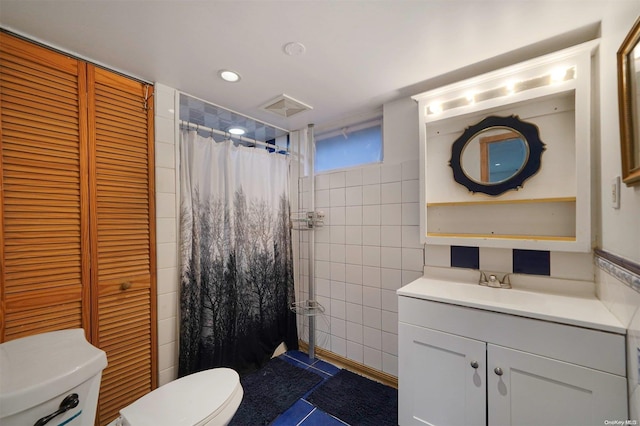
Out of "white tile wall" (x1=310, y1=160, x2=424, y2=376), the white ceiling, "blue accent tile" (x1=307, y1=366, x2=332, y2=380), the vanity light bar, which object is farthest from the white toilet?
the vanity light bar

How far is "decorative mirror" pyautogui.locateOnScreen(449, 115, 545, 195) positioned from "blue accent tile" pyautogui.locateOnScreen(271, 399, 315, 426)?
5.81 ft

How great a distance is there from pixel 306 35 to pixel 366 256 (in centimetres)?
153

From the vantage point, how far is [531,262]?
141 centimetres

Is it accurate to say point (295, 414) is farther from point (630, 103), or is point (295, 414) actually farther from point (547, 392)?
point (630, 103)

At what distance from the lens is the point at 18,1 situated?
991mm

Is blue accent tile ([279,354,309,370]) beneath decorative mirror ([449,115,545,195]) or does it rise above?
beneath

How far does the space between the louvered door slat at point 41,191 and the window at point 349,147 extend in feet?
5.53

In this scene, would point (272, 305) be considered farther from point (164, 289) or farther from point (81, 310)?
point (81, 310)

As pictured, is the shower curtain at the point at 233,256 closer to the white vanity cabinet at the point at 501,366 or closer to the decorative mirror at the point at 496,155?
the white vanity cabinet at the point at 501,366

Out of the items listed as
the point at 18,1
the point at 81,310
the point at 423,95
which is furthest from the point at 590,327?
the point at 18,1

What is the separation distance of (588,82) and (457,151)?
61cm

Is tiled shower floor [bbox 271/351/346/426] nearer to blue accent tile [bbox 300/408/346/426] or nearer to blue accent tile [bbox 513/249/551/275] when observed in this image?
blue accent tile [bbox 300/408/346/426]

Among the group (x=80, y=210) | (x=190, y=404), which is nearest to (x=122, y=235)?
(x=80, y=210)

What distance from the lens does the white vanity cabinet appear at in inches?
36.7
